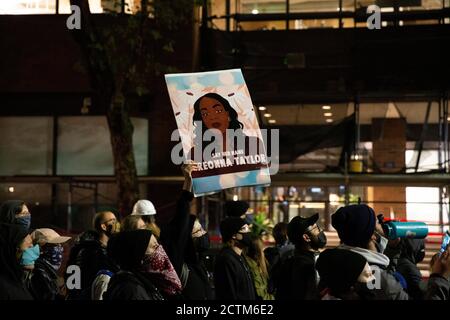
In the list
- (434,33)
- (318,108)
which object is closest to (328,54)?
(318,108)

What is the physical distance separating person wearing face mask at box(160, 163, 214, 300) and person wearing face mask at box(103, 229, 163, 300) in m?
0.95

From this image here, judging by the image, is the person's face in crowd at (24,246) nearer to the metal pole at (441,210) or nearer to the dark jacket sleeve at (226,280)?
the dark jacket sleeve at (226,280)

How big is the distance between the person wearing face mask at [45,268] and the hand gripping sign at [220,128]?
1732 mm

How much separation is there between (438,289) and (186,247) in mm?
2396

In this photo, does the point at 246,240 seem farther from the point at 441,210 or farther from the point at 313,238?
the point at 441,210

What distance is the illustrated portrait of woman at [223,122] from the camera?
596cm

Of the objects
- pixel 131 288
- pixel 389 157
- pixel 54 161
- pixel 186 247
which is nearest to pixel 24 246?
pixel 131 288

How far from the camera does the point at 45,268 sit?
6.77 m

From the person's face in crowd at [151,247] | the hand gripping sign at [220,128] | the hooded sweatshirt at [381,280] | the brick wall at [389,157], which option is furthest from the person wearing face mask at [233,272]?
the brick wall at [389,157]

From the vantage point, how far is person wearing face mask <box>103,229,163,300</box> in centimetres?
456

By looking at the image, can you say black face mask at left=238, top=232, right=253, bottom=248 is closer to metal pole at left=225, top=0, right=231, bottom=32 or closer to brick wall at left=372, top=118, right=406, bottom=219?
brick wall at left=372, top=118, right=406, bottom=219

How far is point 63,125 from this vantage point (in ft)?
56.4

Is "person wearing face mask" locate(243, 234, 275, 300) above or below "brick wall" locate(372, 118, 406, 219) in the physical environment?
below

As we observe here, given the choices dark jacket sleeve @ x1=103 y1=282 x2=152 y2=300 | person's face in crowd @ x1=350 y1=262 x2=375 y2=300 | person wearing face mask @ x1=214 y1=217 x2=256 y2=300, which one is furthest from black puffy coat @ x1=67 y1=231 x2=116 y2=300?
person's face in crowd @ x1=350 y1=262 x2=375 y2=300
